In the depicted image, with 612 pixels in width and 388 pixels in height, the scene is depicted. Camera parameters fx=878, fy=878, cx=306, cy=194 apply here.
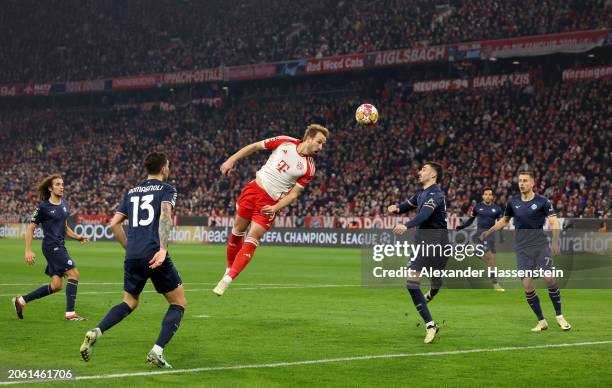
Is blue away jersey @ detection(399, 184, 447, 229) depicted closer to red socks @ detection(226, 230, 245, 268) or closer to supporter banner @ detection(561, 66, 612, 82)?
red socks @ detection(226, 230, 245, 268)

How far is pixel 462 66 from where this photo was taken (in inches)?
2046

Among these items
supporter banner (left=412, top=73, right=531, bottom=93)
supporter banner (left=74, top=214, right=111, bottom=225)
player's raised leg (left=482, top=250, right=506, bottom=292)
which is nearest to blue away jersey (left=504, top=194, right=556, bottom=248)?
player's raised leg (left=482, top=250, right=506, bottom=292)

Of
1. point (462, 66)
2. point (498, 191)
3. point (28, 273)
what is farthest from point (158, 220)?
point (462, 66)

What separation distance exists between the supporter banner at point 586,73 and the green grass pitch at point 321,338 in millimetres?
26699

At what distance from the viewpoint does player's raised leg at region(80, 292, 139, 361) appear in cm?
873

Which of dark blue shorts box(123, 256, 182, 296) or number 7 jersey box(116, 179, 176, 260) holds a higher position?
number 7 jersey box(116, 179, 176, 260)

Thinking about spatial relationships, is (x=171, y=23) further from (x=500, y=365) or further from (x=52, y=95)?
(x=500, y=365)

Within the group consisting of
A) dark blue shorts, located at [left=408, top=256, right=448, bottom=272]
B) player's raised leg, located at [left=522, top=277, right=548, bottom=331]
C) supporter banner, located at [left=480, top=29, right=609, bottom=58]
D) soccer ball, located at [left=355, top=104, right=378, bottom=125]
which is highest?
supporter banner, located at [left=480, top=29, right=609, bottom=58]

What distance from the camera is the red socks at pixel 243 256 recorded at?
11812 mm

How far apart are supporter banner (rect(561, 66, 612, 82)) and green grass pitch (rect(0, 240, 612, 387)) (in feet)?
87.6

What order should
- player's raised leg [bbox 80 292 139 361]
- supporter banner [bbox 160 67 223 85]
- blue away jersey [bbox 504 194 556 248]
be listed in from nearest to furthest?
player's raised leg [bbox 80 292 139 361] → blue away jersey [bbox 504 194 556 248] → supporter banner [bbox 160 67 223 85]

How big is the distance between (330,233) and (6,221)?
2272 cm

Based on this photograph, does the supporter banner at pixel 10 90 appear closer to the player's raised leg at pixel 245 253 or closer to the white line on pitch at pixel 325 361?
the player's raised leg at pixel 245 253

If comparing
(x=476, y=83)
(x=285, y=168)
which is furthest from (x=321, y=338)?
(x=476, y=83)
